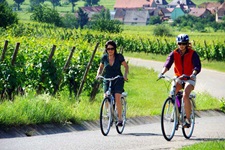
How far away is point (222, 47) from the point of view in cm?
5172

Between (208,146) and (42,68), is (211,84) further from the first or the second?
(208,146)

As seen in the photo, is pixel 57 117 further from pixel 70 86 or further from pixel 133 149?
pixel 70 86

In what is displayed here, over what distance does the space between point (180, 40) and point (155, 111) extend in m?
4.61

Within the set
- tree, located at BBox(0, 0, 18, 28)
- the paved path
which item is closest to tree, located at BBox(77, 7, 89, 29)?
tree, located at BBox(0, 0, 18, 28)

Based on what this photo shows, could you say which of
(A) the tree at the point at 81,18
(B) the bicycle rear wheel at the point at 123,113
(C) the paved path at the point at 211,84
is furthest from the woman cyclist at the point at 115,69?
(A) the tree at the point at 81,18

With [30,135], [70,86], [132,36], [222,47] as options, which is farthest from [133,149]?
[132,36]

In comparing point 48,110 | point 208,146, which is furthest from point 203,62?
point 208,146

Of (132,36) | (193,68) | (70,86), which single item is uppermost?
(193,68)

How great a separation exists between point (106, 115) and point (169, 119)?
4.00ft

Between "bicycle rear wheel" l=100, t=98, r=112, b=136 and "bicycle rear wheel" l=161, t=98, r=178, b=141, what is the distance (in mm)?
1056

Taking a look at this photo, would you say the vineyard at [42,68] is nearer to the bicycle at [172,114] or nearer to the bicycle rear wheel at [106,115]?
the bicycle rear wheel at [106,115]

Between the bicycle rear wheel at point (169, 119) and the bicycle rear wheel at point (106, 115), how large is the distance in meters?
1.06

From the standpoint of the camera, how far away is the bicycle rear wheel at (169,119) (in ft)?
42.2

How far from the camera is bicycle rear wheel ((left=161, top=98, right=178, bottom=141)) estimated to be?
1288 cm
